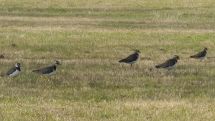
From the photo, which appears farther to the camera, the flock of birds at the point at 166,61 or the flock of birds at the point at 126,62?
the flock of birds at the point at 166,61

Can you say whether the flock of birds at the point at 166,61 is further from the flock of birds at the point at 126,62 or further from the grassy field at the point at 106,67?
the grassy field at the point at 106,67

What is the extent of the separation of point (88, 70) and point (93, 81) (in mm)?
2349

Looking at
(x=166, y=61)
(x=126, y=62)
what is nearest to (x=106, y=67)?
(x=126, y=62)

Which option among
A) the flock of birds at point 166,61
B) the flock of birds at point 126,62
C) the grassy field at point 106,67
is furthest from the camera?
the flock of birds at point 166,61

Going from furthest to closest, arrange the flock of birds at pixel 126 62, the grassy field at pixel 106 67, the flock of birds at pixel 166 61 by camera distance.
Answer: the flock of birds at pixel 166 61
the flock of birds at pixel 126 62
the grassy field at pixel 106 67

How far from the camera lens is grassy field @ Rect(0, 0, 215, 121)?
14945 millimetres

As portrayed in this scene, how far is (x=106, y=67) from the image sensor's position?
22.7 m

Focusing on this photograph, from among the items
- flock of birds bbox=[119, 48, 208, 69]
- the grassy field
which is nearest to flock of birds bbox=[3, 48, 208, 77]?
flock of birds bbox=[119, 48, 208, 69]

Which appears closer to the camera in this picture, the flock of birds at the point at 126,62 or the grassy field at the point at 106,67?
the grassy field at the point at 106,67

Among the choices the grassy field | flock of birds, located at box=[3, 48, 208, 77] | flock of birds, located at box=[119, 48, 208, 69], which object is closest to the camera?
the grassy field

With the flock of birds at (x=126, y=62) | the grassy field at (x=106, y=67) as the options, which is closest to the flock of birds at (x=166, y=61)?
the flock of birds at (x=126, y=62)

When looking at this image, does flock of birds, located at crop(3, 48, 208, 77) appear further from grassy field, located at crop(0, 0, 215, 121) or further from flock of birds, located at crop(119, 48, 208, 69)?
grassy field, located at crop(0, 0, 215, 121)

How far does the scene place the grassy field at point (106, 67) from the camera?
14945mm

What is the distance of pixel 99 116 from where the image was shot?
46.9 ft
